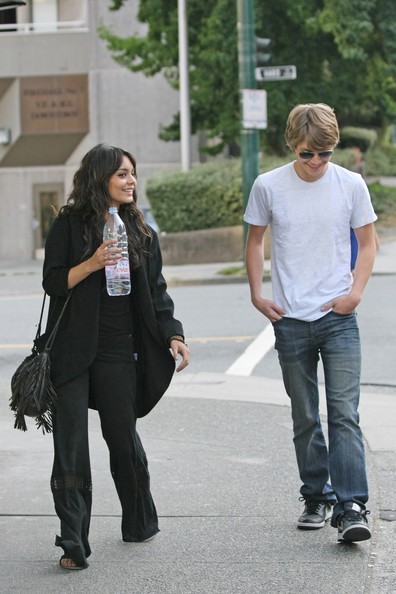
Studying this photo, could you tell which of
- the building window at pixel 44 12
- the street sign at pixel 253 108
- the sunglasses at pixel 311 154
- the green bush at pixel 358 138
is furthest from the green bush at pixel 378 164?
the sunglasses at pixel 311 154

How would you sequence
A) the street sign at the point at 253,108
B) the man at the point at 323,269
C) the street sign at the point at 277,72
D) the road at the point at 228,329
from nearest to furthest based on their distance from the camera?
the man at the point at 323,269 → the road at the point at 228,329 → the street sign at the point at 277,72 → the street sign at the point at 253,108

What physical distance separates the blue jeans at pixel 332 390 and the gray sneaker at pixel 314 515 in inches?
1.4

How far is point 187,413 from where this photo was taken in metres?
8.89

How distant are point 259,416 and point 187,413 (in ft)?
1.83

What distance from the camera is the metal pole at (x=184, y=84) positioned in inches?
1024

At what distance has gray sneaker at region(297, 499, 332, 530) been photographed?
220 inches

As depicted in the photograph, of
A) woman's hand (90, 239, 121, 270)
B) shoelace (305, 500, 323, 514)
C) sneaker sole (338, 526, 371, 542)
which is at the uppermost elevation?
woman's hand (90, 239, 121, 270)

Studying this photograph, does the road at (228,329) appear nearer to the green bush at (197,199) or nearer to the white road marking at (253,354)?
the white road marking at (253,354)

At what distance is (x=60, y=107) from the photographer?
34094mm

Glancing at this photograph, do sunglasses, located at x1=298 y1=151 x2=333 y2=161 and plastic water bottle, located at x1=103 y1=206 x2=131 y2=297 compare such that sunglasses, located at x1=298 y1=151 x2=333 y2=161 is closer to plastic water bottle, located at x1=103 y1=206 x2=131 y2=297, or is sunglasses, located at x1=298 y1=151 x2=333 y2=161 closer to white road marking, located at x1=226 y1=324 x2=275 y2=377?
plastic water bottle, located at x1=103 y1=206 x2=131 y2=297

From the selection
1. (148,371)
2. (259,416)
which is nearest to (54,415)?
(148,371)

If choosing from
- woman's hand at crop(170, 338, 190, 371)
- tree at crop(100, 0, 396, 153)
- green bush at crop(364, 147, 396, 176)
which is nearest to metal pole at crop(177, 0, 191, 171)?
tree at crop(100, 0, 396, 153)

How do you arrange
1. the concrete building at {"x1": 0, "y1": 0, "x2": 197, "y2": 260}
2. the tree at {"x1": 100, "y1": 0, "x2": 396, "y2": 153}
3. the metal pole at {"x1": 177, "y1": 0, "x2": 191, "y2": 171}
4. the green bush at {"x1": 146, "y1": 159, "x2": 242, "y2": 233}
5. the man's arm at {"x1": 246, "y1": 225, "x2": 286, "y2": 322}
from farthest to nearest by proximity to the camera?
the concrete building at {"x1": 0, "y1": 0, "x2": 197, "y2": 260} → the metal pole at {"x1": 177, "y1": 0, "x2": 191, "y2": 171} → the tree at {"x1": 100, "y1": 0, "x2": 396, "y2": 153} → the green bush at {"x1": 146, "y1": 159, "x2": 242, "y2": 233} → the man's arm at {"x1": 246, "y1": 225, "x2": 286, "y2": 322}

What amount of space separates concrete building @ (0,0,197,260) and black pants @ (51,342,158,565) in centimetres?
2851
